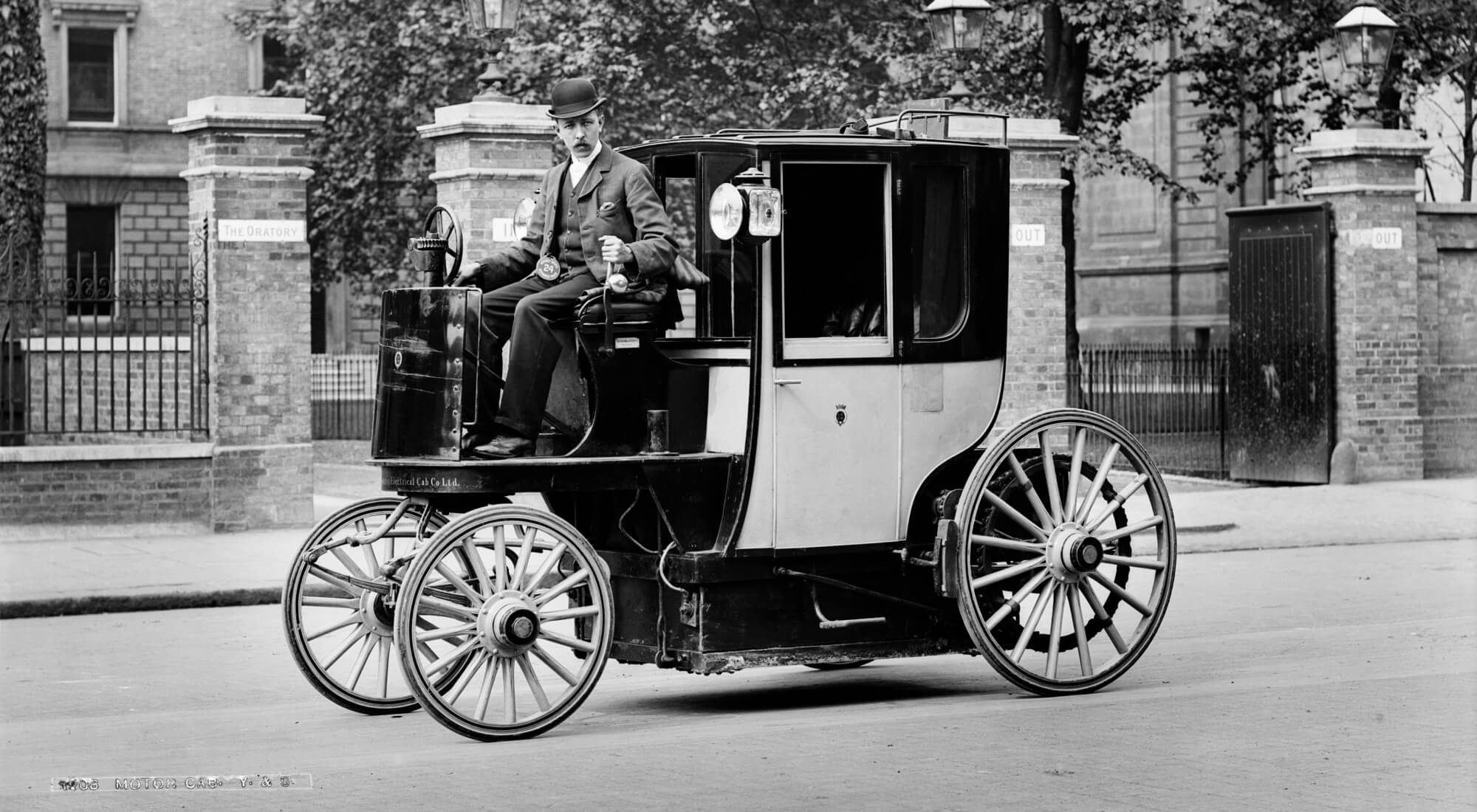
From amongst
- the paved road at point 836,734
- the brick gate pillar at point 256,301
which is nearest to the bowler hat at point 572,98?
the paved road at point 836,734

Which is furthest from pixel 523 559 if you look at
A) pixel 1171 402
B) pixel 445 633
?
pixel 1171 402

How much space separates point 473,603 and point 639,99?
18250 millimetres

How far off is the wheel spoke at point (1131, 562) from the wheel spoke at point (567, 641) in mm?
2393

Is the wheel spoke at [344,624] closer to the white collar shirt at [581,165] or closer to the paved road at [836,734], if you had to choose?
the paved road at [836,734]

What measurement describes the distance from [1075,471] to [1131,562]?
0.47 meters

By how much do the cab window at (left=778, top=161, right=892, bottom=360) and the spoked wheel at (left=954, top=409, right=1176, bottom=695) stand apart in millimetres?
778

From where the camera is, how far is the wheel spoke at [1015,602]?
8.83 meters

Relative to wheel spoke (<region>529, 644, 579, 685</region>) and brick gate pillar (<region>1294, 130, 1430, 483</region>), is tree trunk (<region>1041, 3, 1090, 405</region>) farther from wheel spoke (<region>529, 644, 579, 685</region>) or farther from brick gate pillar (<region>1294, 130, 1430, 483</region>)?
wheel spoke (<region>529, 644, 579, 685</region>)

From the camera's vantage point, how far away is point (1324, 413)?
20.7m

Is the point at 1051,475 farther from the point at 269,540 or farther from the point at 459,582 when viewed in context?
the point at 269,540

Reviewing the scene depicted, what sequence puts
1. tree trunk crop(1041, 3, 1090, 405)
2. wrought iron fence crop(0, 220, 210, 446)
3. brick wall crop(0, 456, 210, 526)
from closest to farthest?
brick wall crop(0, 456, 210, 526)
wrought iron fence crop(0, 220, 210, 446)
tree trunk crop(1041, 3, 1090, 405)

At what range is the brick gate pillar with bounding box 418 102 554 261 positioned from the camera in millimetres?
16891

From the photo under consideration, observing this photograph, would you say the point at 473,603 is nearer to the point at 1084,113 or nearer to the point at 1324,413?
the point at 1324,413

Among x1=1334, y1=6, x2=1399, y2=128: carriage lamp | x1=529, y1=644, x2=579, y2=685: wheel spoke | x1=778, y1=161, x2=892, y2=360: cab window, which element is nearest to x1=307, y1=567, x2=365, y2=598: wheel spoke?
x1=529, y1=644, x2=579, y2=685: wheel spoke
